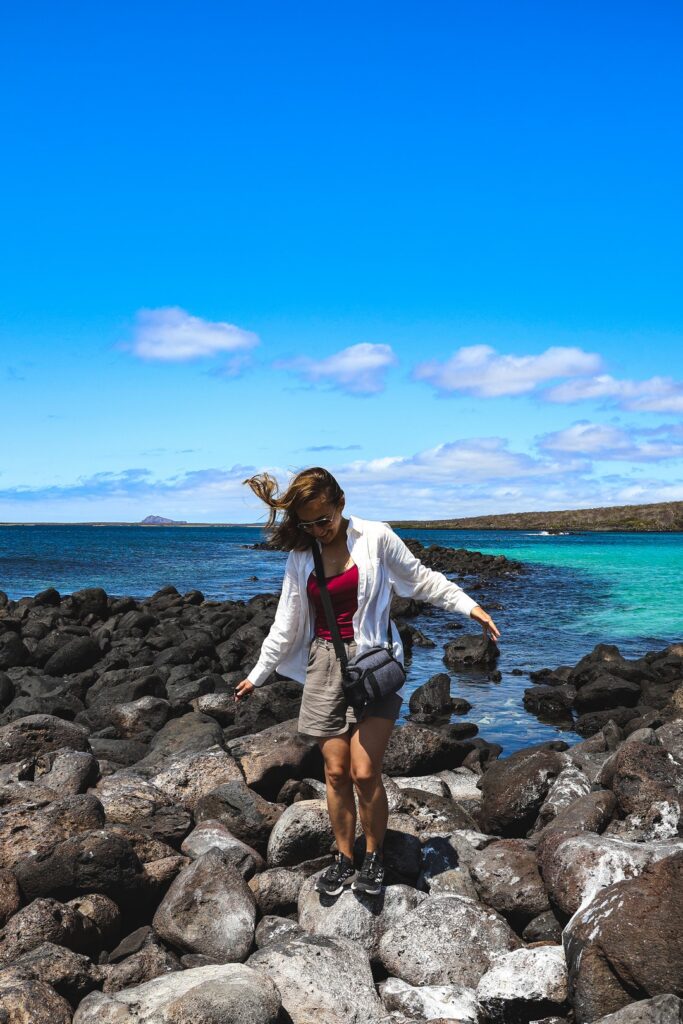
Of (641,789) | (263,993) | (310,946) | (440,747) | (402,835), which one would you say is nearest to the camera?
(263,993)

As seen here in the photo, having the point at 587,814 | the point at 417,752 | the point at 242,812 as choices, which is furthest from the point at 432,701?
the point at 242,812

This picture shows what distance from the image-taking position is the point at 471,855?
609 centimetres

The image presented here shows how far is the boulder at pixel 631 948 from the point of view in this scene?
419 centimetres

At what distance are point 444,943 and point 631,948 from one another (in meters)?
1.07

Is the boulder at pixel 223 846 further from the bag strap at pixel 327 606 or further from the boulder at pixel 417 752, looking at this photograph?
the boulder at pixel 417 752

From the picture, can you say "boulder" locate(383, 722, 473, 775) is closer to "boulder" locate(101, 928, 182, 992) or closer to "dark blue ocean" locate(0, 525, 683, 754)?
"dark blue ocean" locate(0, 525, 683, 754)

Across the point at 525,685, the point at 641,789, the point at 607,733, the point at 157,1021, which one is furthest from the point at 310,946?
the point at 525,685

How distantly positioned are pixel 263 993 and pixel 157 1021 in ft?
1.62

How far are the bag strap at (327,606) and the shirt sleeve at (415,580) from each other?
38 cm

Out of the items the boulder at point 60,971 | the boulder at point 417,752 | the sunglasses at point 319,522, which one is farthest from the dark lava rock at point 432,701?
the boulder at point 60,971

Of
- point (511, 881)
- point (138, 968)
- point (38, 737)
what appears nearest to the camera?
point (138, 968)

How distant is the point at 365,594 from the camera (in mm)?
5070

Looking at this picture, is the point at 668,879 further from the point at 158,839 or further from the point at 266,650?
the point at 158,839

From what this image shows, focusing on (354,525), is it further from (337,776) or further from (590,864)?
(590,864)
